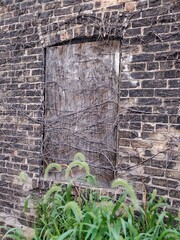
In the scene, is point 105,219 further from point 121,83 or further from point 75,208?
point 121,83

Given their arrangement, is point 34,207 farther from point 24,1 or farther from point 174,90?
point 24,1

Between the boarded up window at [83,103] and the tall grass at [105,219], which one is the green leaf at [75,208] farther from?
Result: the boarded up window at [83,103]

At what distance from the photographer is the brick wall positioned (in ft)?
10.9

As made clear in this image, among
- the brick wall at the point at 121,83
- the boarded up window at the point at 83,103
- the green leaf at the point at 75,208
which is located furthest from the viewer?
the boarded up window at the point at 83,103

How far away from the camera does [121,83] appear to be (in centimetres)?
361

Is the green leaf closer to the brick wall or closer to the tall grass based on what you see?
the tall grass

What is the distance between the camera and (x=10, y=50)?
14.7 ft

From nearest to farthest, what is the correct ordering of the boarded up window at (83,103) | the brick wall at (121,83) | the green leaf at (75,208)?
1. the green leaf at (75,208)
2. the brick wall at (121,83)
3. the boarded up window at (83,103)

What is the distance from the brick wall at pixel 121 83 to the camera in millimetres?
3320

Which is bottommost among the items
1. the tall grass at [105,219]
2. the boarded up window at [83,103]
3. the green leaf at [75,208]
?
the tall grass at [105,219]

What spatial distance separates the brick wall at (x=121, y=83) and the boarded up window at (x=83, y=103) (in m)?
0.12

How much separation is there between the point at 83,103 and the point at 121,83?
569mm

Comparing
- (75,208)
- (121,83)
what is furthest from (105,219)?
(121,83)

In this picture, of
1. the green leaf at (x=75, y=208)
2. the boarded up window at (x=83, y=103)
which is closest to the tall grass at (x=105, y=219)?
the green leaf at (x=75, y=208)
